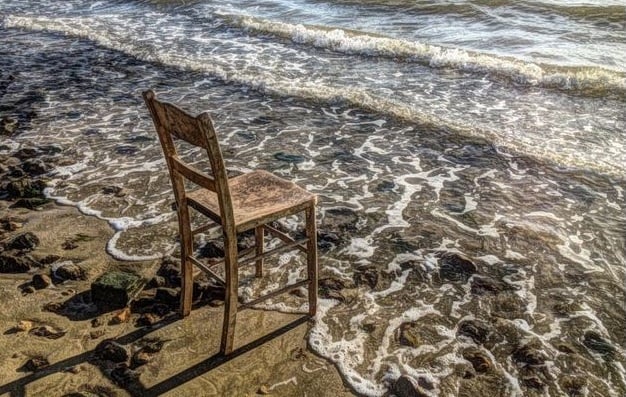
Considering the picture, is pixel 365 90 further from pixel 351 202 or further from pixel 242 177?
pixel 242 177

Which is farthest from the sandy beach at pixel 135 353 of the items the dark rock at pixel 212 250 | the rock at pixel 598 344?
the rock at pixel 598 344

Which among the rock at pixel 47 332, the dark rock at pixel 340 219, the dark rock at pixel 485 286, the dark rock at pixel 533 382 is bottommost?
the dark rock at pixel 340 219

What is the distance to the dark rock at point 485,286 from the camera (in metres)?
4.82

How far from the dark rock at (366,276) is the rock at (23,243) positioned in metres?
3.03

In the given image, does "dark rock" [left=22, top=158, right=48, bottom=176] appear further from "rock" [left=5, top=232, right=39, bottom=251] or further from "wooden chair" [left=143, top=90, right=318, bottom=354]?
"wooden chair" [left=143, top=90, right=318, bottom=354]

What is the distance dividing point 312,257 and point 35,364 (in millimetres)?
2041

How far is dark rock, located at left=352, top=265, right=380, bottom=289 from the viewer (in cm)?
493

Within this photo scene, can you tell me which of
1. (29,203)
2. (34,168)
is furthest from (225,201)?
(34,168)

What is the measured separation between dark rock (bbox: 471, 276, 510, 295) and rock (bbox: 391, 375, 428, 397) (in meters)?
1.30

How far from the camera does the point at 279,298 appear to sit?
4695mm

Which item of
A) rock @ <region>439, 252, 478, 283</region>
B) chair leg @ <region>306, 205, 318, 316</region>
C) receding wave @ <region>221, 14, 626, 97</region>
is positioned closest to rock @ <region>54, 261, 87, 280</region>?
chair leg @ <region>306, 205, 318, 316</region>

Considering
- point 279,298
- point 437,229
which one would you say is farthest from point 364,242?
point 279,298

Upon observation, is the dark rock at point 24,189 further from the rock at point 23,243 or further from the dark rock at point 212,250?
the dark rock at point 212,250

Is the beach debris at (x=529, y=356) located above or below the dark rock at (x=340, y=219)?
above
